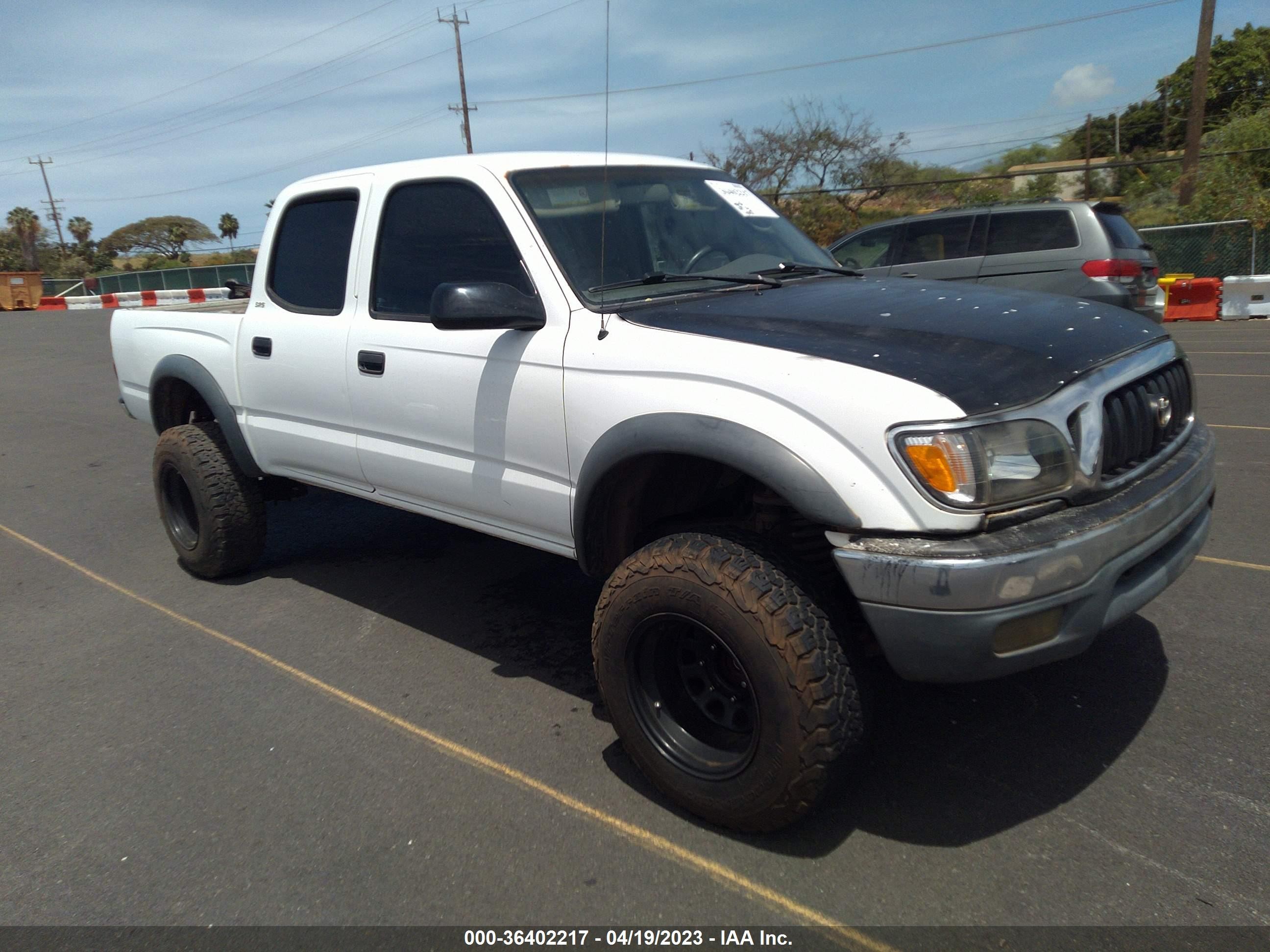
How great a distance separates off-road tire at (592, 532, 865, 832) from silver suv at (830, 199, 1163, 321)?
7250 millimetres

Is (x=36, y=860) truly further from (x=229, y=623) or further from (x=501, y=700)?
(x=229, y=623)

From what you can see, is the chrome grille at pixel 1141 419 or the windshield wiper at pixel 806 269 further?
the windshield wiper at pixel 806 269

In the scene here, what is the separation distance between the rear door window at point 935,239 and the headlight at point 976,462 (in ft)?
28.3

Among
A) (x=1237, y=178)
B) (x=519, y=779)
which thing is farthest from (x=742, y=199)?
(x=1237, y=178)

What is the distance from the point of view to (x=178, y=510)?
17.6ft

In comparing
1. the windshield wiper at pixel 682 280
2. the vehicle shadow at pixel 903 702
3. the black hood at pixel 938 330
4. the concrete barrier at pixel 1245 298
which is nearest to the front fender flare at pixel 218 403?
the vehicle shadow at pixel 903 702

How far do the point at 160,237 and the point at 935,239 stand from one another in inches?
3724

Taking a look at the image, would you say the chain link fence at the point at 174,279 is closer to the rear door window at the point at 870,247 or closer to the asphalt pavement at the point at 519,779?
the rear door window at the point at 870,247

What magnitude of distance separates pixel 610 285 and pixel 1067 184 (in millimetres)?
50723

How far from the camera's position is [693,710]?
9.93ft

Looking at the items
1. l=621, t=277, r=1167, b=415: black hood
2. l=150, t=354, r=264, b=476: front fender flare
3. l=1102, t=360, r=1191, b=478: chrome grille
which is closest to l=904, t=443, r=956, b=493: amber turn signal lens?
l=621, t=277, r=1167, b=415: black hood

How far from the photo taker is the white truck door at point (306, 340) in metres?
4.15

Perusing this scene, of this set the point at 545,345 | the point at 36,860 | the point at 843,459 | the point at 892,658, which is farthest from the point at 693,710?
the point at 36,860

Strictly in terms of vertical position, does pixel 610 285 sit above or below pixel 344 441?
above
